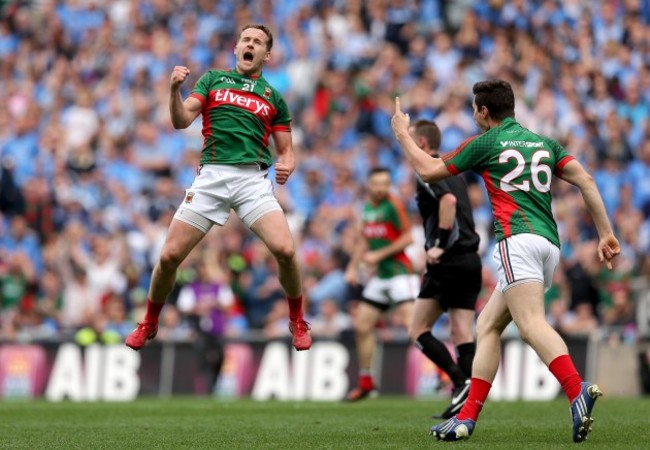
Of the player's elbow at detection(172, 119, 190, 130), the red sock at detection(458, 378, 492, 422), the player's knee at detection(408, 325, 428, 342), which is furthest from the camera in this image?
the player's knee at detection(408, 325, 428, 342)

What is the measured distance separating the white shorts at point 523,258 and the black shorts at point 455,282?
285 centimetres

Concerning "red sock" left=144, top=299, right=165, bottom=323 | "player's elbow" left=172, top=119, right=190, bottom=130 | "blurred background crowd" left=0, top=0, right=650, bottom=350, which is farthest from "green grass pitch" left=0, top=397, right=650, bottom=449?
"blurred background crowd" left=0, top=0, right=650, bottom=350

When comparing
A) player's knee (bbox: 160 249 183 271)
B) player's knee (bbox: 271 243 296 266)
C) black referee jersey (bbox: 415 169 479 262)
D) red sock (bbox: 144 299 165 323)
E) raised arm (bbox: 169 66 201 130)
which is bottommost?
red sock (bbox: 144 299 165 323)

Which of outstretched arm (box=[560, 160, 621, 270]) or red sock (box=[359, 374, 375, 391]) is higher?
outstretched arm (box=[560, 160, 621, 270])

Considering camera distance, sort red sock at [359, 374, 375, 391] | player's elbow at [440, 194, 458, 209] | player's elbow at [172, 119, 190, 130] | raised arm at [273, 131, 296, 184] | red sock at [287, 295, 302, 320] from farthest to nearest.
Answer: red sock at [359, 374, 375, 391]
player's elbow at [440, 194, 458, 209]
red sock at [287, 295, 302, 320]
raised arm at [273, 131, 296, 184]
player's elbow at [172, 119, 190, 130]

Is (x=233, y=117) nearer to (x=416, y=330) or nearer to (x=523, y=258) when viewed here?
(x=416, y=330)

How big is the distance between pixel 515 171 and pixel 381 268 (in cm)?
577

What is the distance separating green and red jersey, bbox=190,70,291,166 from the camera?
412 inches

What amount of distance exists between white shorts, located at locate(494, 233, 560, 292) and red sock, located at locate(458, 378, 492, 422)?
657 millimetres

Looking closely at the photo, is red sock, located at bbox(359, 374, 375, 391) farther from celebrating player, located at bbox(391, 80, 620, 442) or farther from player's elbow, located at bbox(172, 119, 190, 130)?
celebrating player, located at bbox(391, 80, 620, 442)

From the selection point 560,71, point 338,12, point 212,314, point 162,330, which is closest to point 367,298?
point 212,314

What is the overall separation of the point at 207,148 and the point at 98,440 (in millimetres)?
2558

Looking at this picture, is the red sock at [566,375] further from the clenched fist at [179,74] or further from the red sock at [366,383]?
the red sock at [366,383]

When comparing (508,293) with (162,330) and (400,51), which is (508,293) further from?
(400,51)
